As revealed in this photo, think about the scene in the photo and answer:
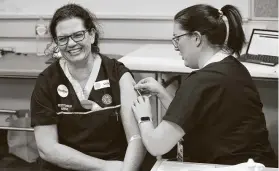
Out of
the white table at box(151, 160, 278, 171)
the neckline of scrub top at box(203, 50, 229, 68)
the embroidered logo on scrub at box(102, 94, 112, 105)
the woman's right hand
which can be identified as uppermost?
the neckline of scrub top at box(203, 50, 229, 68)

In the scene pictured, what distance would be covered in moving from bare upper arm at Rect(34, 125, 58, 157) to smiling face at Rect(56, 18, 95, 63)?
0.30 metres

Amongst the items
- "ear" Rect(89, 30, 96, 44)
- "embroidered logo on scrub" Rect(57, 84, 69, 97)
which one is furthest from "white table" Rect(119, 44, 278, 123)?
"embroidered logo on scrub" Rect(57, 84, 69, 97)

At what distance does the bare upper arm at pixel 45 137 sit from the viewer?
6.65ft

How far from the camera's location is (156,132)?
5.35 ft

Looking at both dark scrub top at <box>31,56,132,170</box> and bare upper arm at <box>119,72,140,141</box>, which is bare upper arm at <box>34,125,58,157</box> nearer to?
dark scrub top at <box>31,56,132,170</box>

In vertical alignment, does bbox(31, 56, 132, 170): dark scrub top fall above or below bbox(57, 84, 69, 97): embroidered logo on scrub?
below

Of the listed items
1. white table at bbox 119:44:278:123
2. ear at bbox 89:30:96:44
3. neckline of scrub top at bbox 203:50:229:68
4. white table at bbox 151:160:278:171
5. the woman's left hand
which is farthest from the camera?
white table at bbox 119:44:278:123

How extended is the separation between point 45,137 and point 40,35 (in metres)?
1.42

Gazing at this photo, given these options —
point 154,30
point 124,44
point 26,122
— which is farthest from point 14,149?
point 154,30

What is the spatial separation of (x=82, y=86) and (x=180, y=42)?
523 millimetres

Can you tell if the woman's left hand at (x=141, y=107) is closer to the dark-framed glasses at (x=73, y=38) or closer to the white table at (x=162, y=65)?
the dark-framed glasses at (x=73, y=38)

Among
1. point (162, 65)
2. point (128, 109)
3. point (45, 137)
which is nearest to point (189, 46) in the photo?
point (128, 109)

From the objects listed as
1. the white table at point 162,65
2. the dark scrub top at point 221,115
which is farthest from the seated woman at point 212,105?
the white table at point 162,65

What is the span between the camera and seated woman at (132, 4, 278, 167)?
5.27 ft
